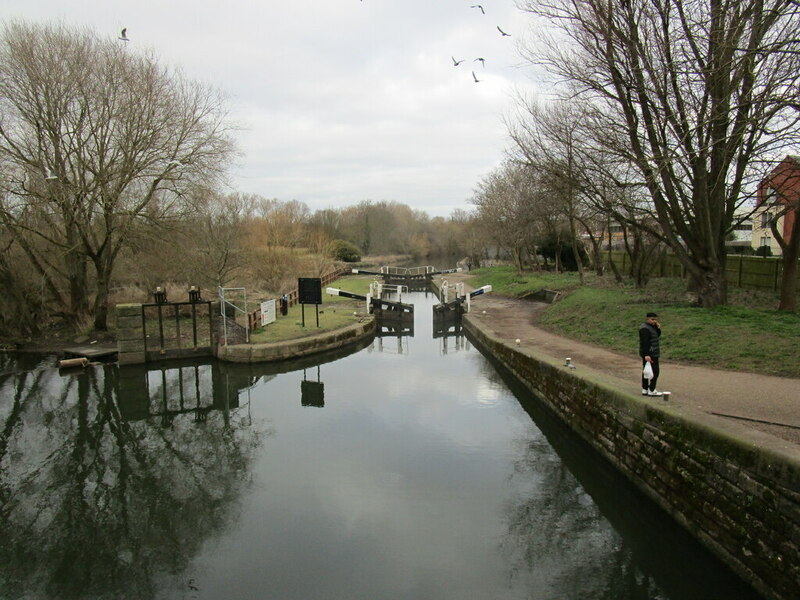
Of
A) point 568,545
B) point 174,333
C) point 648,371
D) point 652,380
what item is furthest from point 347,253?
point 568,545

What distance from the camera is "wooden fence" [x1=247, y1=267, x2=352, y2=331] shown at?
682 inches

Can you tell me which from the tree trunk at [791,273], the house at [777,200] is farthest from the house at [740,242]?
the tree trunk at [791,273]

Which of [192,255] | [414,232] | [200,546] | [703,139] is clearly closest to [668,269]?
[703,139]

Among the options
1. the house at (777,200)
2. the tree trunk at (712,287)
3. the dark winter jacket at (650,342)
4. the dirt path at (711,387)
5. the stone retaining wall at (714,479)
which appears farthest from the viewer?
the tree trunk at (712,287)

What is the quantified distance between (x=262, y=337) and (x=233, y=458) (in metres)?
7.79

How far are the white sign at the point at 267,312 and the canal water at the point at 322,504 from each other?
18.6ft

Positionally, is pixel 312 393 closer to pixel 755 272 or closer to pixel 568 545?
pixel 568 545

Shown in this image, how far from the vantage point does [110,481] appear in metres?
8.22

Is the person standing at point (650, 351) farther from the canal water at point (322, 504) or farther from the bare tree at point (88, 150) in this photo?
the bare tree at point (88, 150)

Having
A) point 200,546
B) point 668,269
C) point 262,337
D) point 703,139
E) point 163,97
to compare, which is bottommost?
point 200,546

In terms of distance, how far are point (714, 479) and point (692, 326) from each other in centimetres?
656

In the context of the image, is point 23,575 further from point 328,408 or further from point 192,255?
point 192,255

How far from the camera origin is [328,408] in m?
11.7

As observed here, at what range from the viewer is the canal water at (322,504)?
564 centimetres
